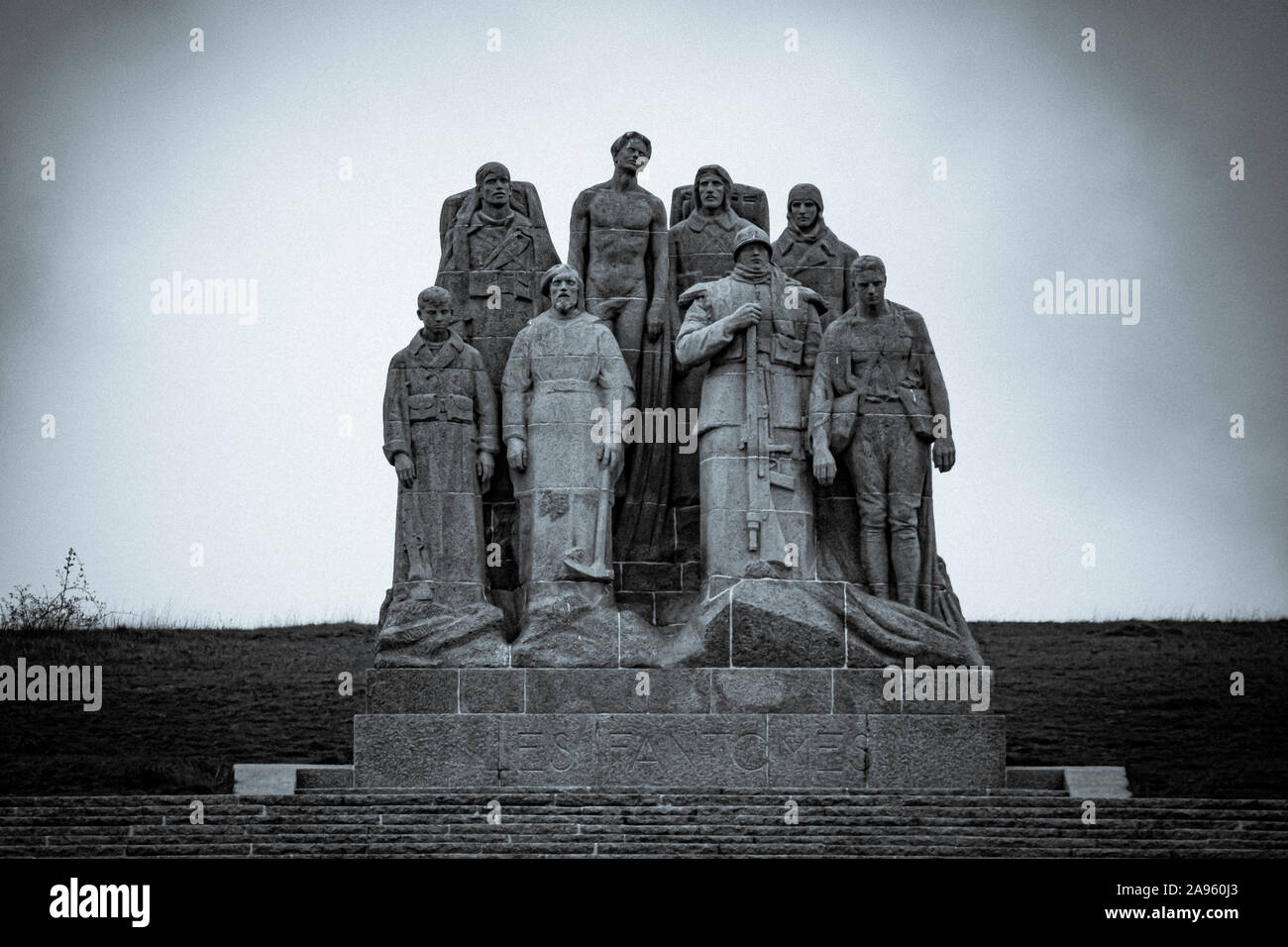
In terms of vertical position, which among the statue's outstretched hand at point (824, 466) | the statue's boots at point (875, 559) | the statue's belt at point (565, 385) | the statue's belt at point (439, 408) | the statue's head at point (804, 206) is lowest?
the statue's boots at point (875, 559)

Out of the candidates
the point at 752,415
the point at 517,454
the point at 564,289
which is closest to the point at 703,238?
the point at 564,289

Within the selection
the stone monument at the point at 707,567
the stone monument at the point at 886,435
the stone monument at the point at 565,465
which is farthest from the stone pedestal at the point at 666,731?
the stone monument at the point at 886,435

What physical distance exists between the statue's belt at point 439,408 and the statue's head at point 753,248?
127 inches

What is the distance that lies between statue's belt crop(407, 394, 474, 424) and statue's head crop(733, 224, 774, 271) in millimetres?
3232

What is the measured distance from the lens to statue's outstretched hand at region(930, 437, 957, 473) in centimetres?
2641

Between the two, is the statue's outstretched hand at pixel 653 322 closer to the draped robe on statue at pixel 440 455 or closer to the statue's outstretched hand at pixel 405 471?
the draped robe on statue at pixel 440 455

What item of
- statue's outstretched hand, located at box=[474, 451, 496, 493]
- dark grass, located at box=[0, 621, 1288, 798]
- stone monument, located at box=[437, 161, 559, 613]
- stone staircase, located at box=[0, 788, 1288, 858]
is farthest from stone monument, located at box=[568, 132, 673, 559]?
dark grass, located at box=[0, 621, 1288, 798]

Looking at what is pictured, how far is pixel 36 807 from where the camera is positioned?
2292 centimetres

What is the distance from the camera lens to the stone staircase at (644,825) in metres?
21.8

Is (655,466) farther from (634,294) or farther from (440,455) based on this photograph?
(440,455)

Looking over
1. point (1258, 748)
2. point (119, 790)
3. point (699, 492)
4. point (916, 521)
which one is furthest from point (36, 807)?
point (1258, 748)
